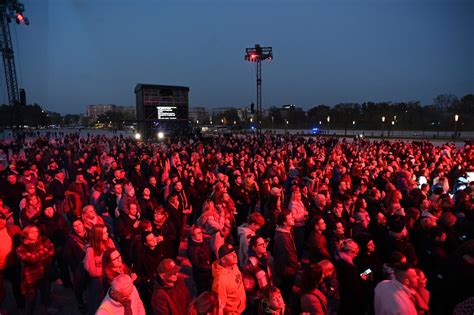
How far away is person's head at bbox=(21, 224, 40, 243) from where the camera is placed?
13.1 ft

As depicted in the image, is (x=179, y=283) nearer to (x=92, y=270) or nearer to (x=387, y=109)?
(x=92, y=270)

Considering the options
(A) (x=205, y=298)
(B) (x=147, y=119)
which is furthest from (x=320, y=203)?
(B) (x=147, y=119)

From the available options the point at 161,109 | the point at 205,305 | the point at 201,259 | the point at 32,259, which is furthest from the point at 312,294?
the point at 161,109

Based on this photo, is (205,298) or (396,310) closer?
(205,298)

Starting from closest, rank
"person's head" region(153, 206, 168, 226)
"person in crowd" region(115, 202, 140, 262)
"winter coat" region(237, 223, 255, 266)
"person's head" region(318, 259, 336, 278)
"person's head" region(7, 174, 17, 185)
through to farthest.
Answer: "person's head" region(318, 259, 336, 278), "winter coat" region(237, 223, 255, 266), "person's head" region(153, 206, 168, 226), "person in crowd" region(115, 202, 140, 262), "person's head" region(7, 174, 17, 185)

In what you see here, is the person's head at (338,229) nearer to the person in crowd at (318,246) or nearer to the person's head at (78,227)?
the person in crowd at (318,246)

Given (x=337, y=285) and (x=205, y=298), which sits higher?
(x=205, y=298)

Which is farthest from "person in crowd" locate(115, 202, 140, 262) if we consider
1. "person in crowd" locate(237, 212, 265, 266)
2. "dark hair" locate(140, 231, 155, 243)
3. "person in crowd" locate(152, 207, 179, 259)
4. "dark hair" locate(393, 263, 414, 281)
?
"dark hair" locate(393, 263, 414, 281)

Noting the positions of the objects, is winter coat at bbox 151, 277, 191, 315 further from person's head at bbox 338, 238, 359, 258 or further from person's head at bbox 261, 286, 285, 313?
person's head at bbox 338, 238, 359, 258

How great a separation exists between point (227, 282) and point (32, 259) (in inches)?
100

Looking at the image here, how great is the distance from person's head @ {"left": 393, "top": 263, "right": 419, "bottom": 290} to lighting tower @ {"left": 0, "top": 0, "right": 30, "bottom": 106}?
3757 centimetres

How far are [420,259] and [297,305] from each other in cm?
251

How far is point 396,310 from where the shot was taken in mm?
2832

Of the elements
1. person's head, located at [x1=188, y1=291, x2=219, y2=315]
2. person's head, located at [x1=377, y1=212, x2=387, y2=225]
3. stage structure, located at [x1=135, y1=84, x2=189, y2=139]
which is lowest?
person's head, located at [x1=377, y1=212, x2=387, y2=225]
